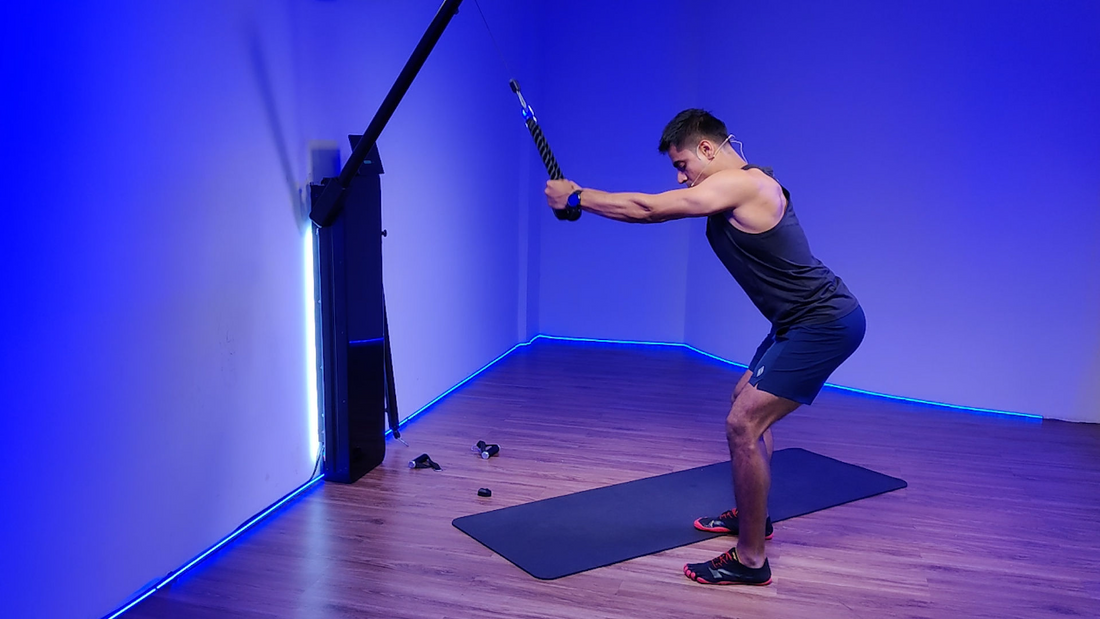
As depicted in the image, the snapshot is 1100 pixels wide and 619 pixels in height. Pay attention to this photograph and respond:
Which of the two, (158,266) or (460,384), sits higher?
(158,266)

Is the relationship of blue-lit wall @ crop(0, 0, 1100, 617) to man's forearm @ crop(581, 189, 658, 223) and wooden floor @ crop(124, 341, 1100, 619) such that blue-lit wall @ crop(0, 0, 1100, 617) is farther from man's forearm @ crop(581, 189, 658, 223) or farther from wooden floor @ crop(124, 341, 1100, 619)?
man's forearm @ crop(581, 189, 658, 223)

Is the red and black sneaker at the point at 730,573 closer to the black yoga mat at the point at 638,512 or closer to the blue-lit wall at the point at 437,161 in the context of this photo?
the black yoga mat at the point at 638,512

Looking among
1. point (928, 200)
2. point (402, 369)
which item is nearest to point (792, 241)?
point (402, 369)

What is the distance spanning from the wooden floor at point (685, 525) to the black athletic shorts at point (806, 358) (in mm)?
600

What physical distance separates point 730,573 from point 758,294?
857mm

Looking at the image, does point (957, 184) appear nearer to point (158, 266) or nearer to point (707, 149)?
point (707, 149)

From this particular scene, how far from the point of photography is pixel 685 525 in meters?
3.03

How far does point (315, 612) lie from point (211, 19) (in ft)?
5.85

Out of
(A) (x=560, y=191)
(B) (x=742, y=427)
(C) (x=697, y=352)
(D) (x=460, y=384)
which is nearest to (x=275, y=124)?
(A) (x=560, y=191)

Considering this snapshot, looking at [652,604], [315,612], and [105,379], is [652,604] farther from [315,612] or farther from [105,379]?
[105,379]

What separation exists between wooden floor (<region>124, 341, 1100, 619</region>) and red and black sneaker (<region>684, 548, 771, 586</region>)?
0.03 meters

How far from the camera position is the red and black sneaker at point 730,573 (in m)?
2.59

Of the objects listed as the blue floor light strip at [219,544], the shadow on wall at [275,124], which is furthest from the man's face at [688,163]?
the blue floor light strip at [219,544]

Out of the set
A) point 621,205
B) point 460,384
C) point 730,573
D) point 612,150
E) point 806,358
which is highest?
point 612,150
